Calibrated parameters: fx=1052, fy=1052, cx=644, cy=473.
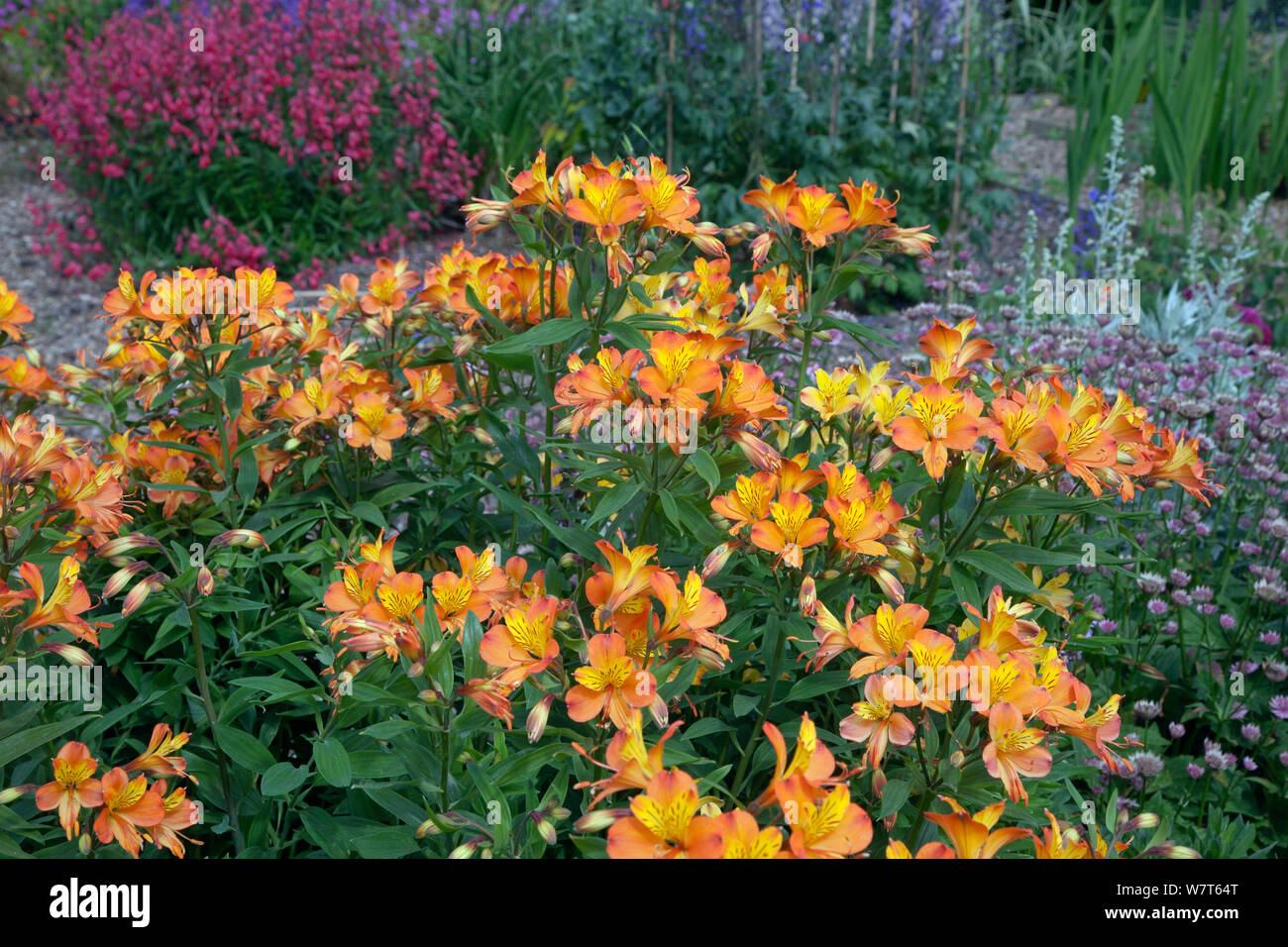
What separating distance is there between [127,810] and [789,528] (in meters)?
0.90

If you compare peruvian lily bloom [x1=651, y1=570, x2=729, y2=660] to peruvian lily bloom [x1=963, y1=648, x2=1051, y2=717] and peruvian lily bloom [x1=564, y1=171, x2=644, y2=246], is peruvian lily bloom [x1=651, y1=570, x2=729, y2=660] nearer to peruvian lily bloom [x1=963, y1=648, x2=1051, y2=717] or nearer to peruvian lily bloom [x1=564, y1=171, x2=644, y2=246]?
peruvian lily bloom [x1=963, y1=648, x2=1051, y2=717]

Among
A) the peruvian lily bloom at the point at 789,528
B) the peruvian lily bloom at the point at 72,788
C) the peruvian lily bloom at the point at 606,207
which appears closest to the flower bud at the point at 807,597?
the peruvian lily bloom at the point at 789,528

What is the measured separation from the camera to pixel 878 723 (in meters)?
1.19

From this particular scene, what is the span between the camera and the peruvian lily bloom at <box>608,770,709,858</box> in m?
0.98

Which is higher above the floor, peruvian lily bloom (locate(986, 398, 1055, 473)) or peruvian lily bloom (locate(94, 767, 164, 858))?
peruvian lily bloom (locate(986, 398, 1055, 473))

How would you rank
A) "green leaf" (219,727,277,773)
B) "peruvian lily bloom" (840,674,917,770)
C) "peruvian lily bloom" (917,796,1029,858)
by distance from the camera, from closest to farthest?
"peruvian lily bloom" (917,796,1029,858) → "peruvian lily bloom" (840,674,917,770) → "green leaf" (219,727,277,773)

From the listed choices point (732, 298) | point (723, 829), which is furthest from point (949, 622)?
point (723, 829)

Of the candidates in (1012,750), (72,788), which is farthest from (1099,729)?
(72,788)

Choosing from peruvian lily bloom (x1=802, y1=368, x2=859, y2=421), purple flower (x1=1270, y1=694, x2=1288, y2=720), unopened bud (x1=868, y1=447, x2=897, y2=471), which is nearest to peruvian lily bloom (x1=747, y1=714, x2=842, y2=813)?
unopened bud (x1=868, y1=447, x2=897, y2=471)

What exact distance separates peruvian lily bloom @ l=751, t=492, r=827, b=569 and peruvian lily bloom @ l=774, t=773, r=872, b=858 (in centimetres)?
33

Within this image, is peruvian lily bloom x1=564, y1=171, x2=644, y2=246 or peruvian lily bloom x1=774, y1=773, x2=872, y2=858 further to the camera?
peruvian lily bloom x1=564, y1=171, x2=644, y2=246

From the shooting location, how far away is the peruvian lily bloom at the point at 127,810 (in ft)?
4.24

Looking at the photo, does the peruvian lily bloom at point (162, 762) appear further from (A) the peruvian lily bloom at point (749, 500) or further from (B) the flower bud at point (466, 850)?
(A) the peruvian lily bloom at point (749, 500)

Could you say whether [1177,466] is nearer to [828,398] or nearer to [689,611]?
[828,398]
